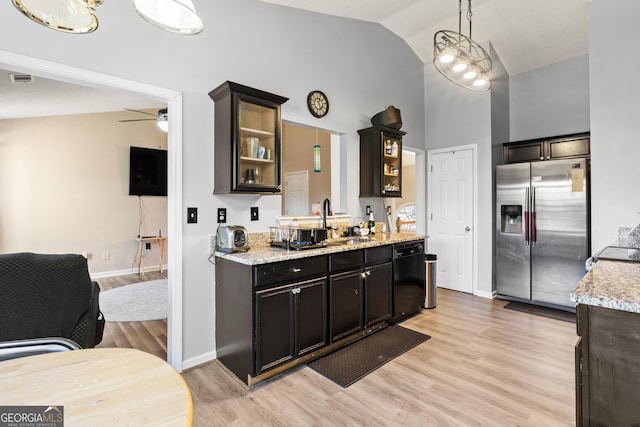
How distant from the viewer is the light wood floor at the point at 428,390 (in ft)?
6.26

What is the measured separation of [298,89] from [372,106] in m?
1.26

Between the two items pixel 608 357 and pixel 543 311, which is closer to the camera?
pixel 608 357

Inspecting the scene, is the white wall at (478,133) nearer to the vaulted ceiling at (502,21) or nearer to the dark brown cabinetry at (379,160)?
the vaulted ceiling at (502,21)

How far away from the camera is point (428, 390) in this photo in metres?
2.19

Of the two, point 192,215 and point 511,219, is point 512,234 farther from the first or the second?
point 192,215

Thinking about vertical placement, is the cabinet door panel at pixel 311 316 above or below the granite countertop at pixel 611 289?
below

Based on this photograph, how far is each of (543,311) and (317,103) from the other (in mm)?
3698

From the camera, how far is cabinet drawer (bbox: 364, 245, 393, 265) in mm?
3004

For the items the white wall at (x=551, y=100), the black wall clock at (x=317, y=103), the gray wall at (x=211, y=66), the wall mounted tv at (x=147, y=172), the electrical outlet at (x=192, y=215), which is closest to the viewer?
the gray wall at (x=211, y=66)

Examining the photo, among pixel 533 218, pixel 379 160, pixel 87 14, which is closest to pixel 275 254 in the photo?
pixel 87 14

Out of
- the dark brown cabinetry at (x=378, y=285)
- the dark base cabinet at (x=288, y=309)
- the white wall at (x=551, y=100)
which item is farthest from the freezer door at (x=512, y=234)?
the dark base cabinet at (x=288, y=309)

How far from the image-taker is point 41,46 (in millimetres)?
1914

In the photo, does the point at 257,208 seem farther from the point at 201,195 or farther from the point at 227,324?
the point at 227,324

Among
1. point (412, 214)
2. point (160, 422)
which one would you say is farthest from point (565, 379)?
point (412, 214)
